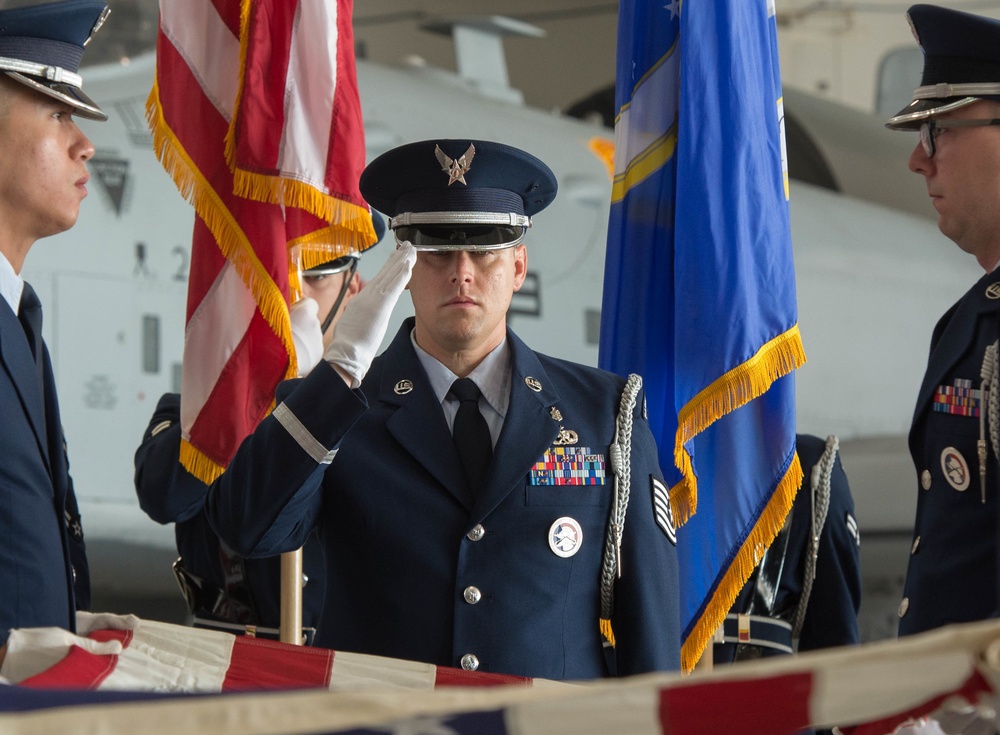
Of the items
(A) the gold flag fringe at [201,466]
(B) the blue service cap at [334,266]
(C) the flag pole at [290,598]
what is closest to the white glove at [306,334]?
(B) the blue service cap at [334,266]

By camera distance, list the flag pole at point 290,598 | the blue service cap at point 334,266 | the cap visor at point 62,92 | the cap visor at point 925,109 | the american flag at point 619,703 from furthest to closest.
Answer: the blue service cap at point 334,266, the flag pole at point 290,598, the cap visor at point 925,109, the cap visor at point 62,92, the american flag at point 619,703

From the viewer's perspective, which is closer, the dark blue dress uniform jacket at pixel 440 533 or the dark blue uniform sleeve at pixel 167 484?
the dark blue dress uniform jacket at pixel 440 533

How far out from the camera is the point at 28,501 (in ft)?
6.30

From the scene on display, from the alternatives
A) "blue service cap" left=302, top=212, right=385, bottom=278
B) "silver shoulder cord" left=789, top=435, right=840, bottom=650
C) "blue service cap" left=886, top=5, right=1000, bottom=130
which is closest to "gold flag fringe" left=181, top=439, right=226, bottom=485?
"blue service cap" left=302, top=212, right=385, bottom=278

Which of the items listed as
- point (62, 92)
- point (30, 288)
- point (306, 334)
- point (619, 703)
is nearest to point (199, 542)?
point (306, 334)

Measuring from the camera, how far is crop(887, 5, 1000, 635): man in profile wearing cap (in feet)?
6.73

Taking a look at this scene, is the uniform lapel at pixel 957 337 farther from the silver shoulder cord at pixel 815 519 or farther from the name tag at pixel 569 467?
the silver shoulder cord at pixel 815 519

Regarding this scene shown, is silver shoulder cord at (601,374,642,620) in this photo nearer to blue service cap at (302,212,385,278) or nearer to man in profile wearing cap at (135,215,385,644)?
man in profile wearing cap at (135,215,385,644)

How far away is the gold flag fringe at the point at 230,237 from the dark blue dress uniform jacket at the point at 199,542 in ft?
1.16

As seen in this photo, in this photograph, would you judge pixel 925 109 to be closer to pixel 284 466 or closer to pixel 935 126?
pixel 935 126

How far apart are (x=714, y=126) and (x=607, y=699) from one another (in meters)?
2.01

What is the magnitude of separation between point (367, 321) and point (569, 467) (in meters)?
0.45

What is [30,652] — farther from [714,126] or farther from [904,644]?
[714,126]

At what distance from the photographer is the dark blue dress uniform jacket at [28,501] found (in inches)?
74.2
